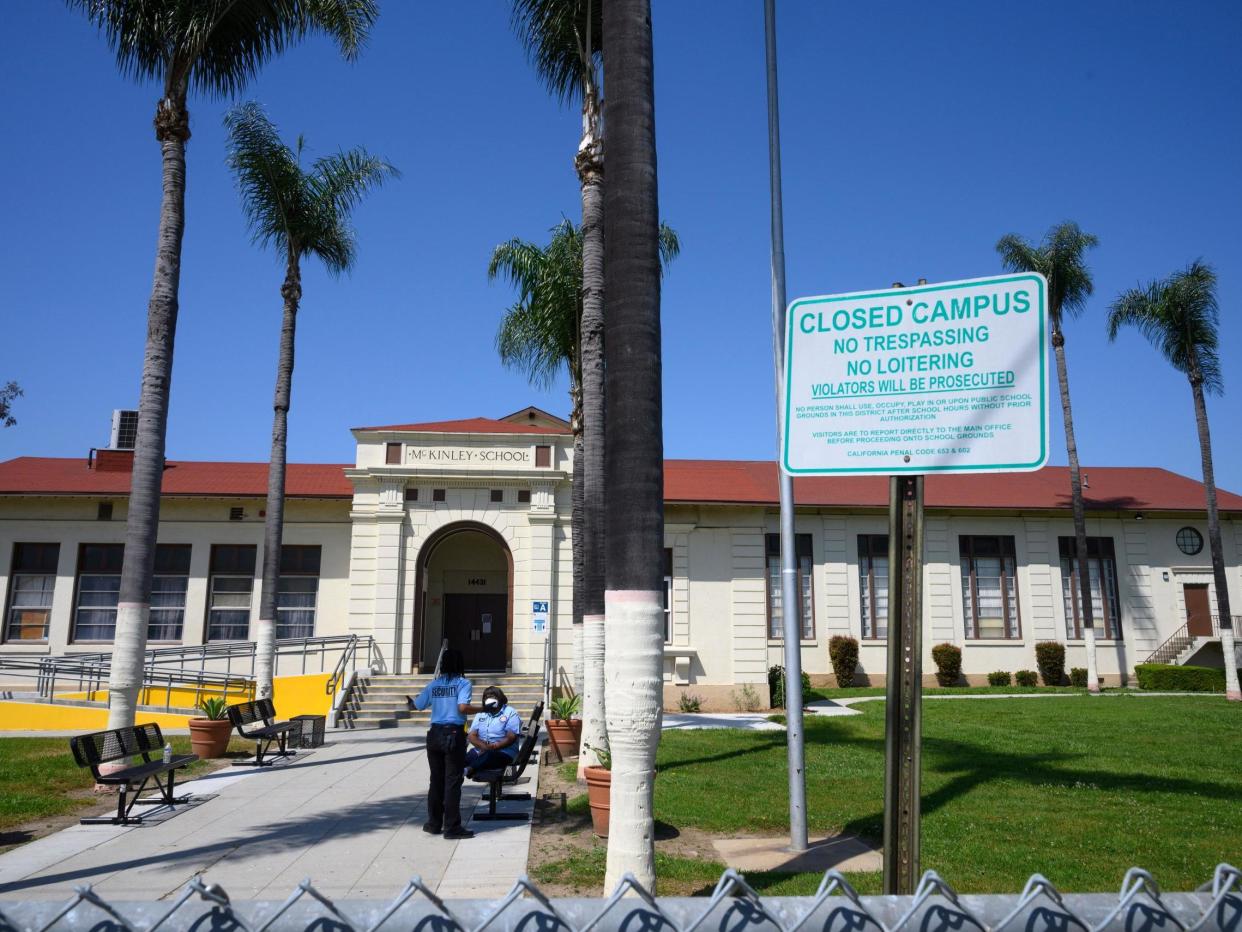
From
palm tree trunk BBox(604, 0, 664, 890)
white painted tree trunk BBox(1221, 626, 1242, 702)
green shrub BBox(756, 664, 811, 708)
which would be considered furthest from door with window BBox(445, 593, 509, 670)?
palm tree trunk BBox(604, 0, 664, 890)

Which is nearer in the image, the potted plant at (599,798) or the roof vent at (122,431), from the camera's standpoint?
the potted plant at (599,798)

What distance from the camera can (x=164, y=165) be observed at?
42.5ft

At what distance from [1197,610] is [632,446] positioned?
32.1 metres

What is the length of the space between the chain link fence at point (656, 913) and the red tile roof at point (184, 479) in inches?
969

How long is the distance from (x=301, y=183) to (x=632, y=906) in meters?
19.8

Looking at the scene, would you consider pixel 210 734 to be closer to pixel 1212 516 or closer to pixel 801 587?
pixel 801 587

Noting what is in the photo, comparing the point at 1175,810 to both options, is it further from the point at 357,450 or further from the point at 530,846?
the point at 357,450

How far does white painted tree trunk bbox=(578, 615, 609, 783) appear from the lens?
467 inches

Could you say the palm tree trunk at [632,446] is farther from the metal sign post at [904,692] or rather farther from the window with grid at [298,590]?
the window with grid at [298,590]

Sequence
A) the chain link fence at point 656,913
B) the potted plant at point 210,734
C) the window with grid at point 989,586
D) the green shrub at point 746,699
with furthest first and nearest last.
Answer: the window with grid at point 989,586
the green shrub at point 746,699
the potted plant at point 210,734
the chain link fence at point 656,913

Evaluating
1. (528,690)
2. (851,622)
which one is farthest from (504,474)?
(851,622)

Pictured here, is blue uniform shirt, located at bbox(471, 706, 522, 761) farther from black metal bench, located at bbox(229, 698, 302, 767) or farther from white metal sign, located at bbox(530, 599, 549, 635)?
white metal sign, located at bbox(530, 599, 549, 635)

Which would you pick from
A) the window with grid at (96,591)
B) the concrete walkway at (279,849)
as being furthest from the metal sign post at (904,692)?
the window with grid at (96,591)

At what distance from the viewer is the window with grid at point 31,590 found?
25234mm
